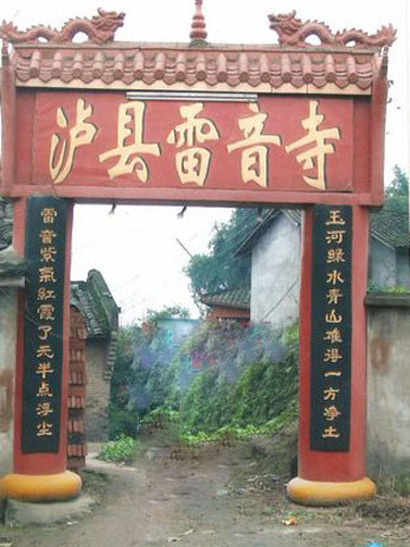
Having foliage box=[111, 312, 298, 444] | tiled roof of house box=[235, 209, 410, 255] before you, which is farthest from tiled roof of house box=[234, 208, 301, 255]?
foliage box=[111, 312, 298, 444]

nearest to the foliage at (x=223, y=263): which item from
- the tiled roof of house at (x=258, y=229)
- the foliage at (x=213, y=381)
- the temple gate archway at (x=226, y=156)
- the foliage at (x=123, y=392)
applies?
the foliage at (x=213, y=381)

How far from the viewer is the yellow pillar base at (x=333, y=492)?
28.3ft

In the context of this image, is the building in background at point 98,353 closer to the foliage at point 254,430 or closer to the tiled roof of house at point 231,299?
the foliage at point 254,430

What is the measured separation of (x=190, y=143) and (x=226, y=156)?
397 mm

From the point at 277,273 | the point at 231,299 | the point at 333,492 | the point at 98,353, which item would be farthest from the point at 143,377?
the point at 333,492

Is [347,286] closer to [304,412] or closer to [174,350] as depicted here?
[304,412]

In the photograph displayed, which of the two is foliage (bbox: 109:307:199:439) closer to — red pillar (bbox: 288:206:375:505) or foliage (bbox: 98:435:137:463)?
foliage (bbox: 98:435:137:463)

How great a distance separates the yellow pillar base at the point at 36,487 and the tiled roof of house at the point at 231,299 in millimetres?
17102

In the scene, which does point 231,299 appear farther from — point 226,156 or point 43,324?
point 43,324

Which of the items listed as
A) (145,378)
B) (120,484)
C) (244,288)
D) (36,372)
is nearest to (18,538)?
(36,372)

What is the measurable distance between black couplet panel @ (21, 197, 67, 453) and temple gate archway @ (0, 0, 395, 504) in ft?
0.07

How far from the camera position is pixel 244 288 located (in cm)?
2759

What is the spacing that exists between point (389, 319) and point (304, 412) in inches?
51.9

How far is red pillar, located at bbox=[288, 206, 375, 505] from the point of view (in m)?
8.77
